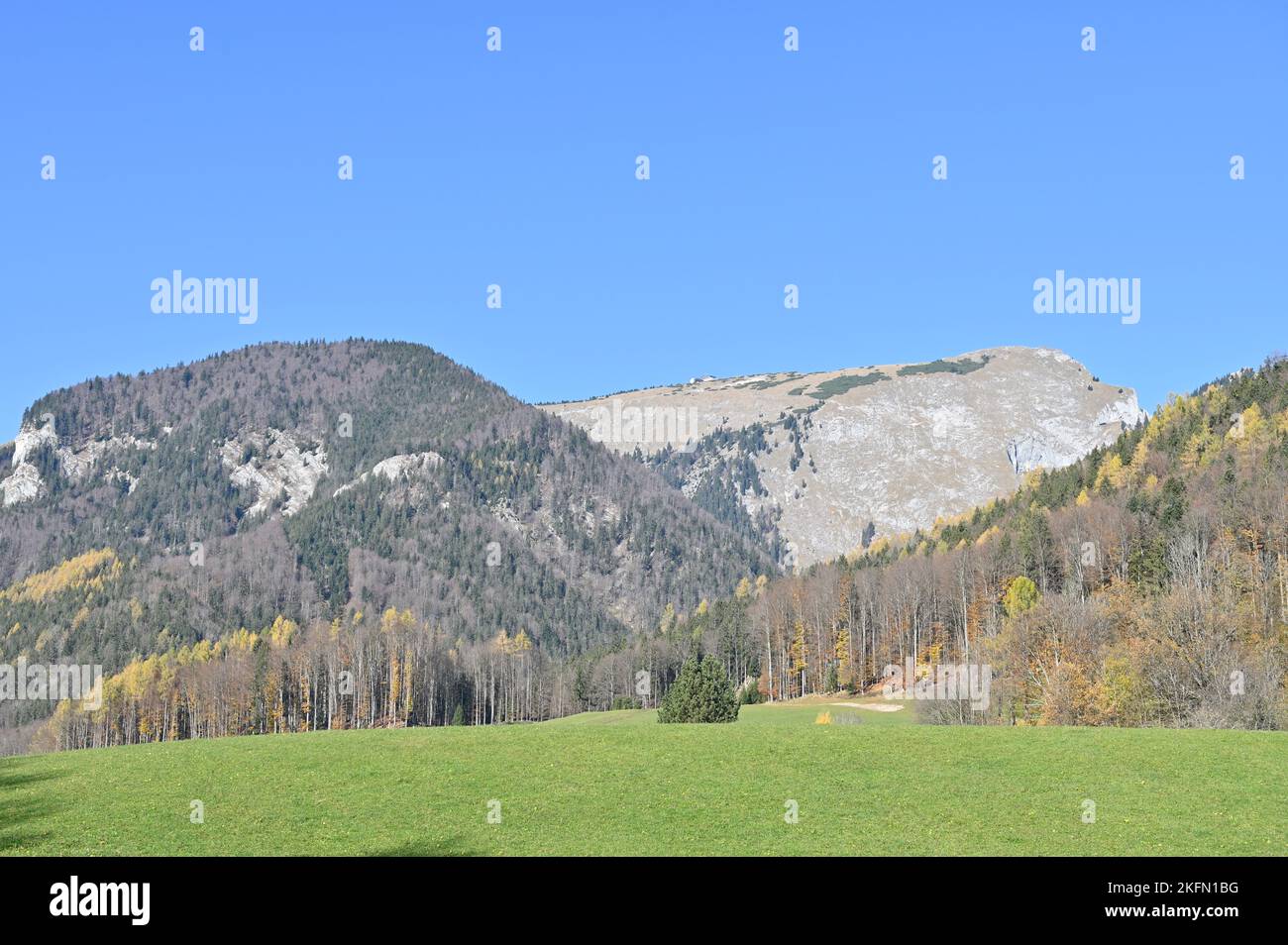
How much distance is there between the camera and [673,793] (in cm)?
3956

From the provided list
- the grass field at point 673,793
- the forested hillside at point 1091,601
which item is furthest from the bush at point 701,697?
the forested hillside at point 1091,601

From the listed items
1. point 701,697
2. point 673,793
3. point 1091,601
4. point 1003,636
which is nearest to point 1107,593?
point 1091,601

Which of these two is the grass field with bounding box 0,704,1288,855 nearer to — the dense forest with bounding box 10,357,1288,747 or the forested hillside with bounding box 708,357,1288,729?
the forested hillside with bounding box 708,357,1288,729

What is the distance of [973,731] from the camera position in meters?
52.8

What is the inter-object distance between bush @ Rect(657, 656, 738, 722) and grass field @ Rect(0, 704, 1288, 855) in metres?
14.3

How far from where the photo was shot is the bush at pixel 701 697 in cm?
6775

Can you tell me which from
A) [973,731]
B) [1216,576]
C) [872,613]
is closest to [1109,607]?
[1216,576]

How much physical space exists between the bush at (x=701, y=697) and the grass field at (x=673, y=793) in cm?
1428

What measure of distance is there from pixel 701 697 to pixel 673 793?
28509mm

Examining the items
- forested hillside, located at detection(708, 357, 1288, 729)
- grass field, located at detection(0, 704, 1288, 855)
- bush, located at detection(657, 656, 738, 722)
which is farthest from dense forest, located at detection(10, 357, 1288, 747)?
grass field, located at detection(0, 704, 1288, 855)

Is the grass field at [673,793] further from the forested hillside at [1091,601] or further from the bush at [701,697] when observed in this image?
the forested hillside at [1091,601]

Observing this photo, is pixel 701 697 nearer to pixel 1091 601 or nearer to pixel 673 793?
pixel 673 793
